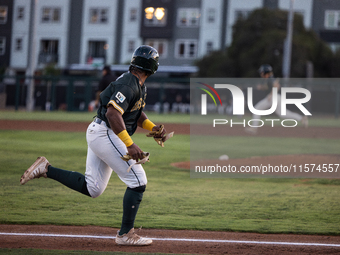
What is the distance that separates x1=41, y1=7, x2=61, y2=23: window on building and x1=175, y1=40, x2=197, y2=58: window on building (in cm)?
1301

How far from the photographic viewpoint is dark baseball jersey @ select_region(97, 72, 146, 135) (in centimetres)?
428

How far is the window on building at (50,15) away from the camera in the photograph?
49625 mm

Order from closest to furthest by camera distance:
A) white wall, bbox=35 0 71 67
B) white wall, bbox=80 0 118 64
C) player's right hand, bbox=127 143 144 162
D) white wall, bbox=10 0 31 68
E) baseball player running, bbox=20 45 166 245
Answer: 1. player's right hand, bbox=127 143 144 162
2. baseball player running, bbox=20 45 166 245
3. white wall, bbox=10 0 31 68
4. white wall, bbox=80 0 118 64
5. white wall, bbox=35 0 71 67

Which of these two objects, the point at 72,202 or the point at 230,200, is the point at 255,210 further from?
the point at 72,202

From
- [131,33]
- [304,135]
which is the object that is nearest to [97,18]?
[131,33]

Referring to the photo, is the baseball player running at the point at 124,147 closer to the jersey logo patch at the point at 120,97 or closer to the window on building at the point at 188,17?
the jersey logo patch at the point at 120,97

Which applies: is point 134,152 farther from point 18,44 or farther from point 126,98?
point 18,44

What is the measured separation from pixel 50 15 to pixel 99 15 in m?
5.33

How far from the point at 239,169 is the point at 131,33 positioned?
135ft

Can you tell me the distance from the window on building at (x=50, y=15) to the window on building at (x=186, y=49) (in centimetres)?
1301

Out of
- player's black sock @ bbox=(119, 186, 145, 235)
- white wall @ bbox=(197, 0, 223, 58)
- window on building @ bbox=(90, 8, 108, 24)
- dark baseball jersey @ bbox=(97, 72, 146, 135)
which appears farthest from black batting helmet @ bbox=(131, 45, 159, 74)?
window on building @ bbox=(90, 8, 108, 24)

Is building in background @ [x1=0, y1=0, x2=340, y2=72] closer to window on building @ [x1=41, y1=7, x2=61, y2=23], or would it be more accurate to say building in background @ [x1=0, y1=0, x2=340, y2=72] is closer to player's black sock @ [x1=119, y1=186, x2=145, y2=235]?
window on building @ [x1=41, y1=7, x2=61, y2=23]

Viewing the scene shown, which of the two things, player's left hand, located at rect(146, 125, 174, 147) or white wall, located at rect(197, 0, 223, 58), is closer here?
player's left hand, located at rect(146, 125, 174, 147)

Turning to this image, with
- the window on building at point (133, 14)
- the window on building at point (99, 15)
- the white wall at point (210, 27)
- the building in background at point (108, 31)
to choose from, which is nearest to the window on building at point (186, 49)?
the building in background at point (108, 31)
